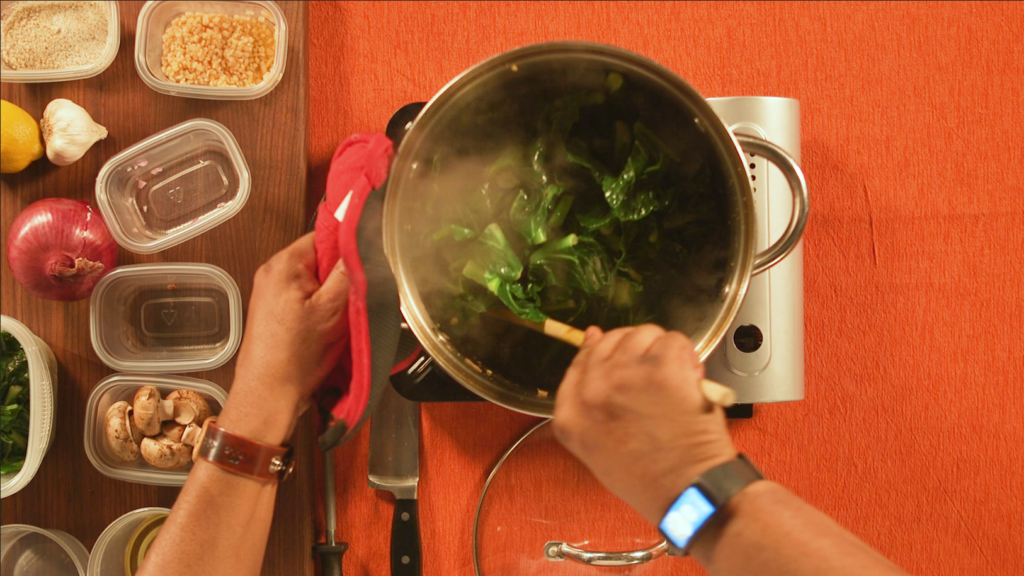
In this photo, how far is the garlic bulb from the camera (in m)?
0.77

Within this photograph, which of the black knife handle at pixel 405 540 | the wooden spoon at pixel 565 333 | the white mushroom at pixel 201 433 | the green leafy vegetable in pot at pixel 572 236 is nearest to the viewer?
the wooden spoon at pixel 565 333

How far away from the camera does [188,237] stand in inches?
31.2

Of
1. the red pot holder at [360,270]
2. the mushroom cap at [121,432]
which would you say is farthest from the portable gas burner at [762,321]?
the mushroom cap at [121,432]

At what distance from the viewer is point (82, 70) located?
80cm

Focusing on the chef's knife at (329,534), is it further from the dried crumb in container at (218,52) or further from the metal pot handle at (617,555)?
the dried crumb in container at (218,52)

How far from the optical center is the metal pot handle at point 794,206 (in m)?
0.58

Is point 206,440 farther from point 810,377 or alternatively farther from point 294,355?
point 810,377

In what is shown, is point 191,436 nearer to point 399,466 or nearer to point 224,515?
point 224,515

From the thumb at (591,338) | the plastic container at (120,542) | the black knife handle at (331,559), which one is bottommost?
the black knife handle at (331,559)

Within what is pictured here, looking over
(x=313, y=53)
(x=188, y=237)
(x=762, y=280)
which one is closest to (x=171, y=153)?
(x=188, y=237)

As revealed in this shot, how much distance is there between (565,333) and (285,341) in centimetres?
31

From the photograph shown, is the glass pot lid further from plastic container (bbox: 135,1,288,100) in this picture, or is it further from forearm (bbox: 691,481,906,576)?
plastic container (bbox: 135,1,288,100)

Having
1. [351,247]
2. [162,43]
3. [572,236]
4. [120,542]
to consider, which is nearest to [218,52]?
[162,43]

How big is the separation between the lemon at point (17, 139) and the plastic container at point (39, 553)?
1.53 feet
